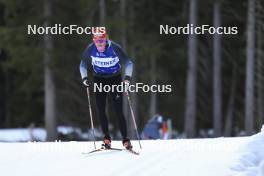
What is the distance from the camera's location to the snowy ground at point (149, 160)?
359 inches

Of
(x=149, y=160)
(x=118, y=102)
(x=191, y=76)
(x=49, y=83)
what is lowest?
(x=149, y=160)

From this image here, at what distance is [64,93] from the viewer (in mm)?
43219

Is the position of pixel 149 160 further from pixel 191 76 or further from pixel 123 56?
pixel 191 76

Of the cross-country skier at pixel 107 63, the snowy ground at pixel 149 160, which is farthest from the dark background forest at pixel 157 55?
the cross-country skier at pixel 107 63

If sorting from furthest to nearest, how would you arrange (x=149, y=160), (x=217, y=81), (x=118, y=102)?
1. (x=217, y=81)
2. (x=118, y=102)
3. (x=149, y=160)

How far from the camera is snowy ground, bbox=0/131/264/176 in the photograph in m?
9.12

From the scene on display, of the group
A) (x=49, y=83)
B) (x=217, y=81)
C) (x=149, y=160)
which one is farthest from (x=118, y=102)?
(x=217, y=81)

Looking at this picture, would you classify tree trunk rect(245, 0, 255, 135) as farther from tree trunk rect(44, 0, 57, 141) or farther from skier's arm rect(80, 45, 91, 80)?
skier's arm rect(80, 45, 91, 80)

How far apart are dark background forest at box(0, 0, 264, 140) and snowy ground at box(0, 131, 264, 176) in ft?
61.2

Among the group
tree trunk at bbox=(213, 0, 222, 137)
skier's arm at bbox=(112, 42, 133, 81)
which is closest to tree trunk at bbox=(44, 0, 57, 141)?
tree trunk at bbox=(213, 0, 222, 137)

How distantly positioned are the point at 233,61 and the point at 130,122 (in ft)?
26.6

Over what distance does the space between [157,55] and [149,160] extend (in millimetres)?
23600

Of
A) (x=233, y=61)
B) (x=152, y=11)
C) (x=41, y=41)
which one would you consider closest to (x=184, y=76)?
(x=233, y=61)

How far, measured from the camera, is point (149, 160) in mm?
10125
